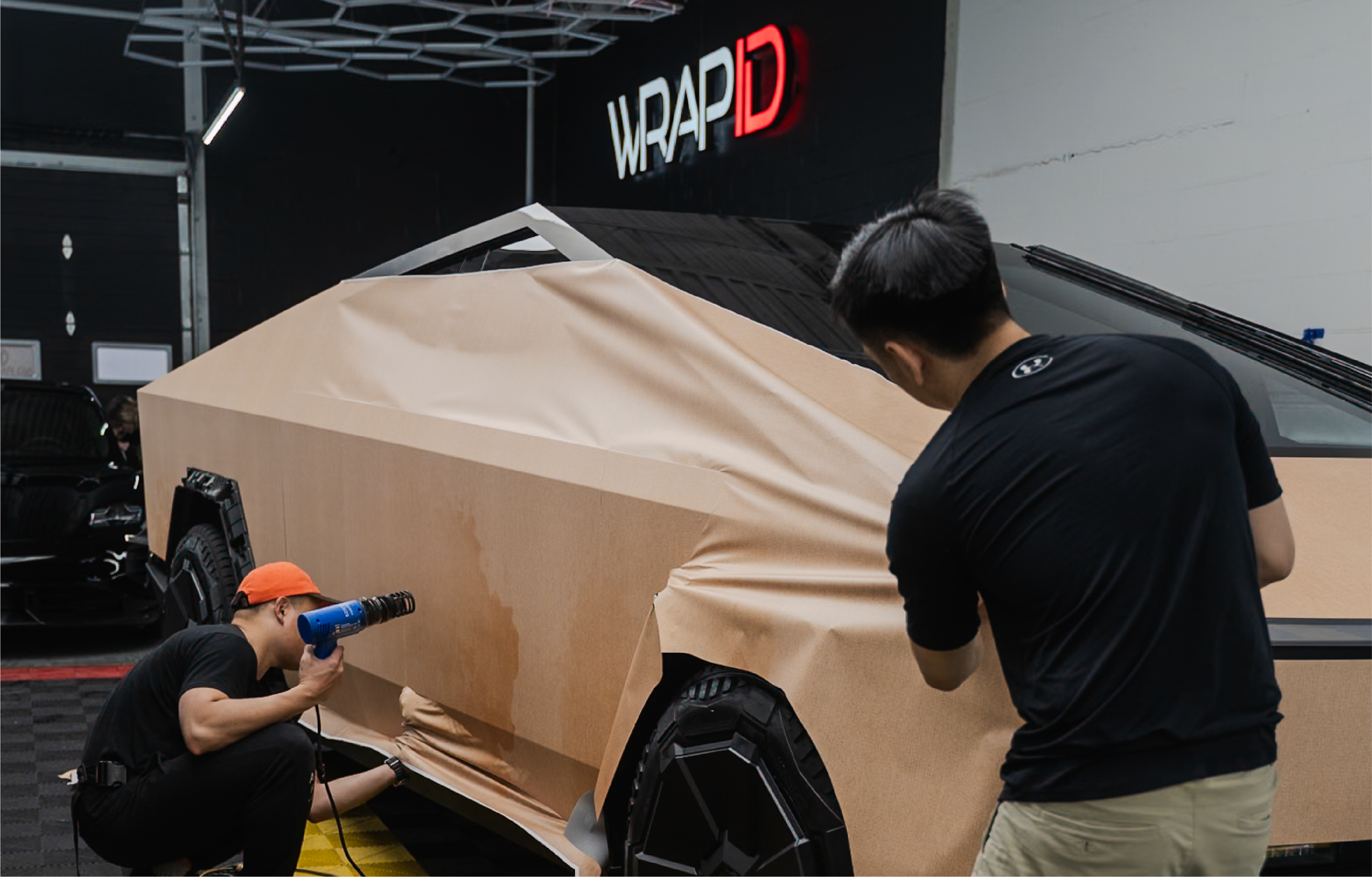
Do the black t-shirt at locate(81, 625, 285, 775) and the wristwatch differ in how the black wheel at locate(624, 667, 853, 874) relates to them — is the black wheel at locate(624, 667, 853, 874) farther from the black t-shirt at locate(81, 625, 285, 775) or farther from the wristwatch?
the black t-shirt at locate(81, 625, 285, 775)

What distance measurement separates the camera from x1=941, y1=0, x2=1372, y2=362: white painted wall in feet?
12.6

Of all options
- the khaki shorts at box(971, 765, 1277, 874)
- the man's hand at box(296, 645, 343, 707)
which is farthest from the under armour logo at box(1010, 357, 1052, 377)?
the man's hand at box(296, 645, 343, 707)

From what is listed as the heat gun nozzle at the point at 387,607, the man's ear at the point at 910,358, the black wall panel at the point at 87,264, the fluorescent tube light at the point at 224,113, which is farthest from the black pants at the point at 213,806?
the black wall panel at the point at 87,264

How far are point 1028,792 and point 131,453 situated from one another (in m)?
7.17

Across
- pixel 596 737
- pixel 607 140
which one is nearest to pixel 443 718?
pixel 596 737

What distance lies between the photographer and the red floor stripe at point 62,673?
5672mm

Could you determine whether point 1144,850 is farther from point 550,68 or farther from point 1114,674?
point 550,68

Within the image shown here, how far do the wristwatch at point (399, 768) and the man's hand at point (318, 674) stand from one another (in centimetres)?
26

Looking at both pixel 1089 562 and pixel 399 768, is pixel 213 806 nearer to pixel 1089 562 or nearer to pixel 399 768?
pixel 399 768

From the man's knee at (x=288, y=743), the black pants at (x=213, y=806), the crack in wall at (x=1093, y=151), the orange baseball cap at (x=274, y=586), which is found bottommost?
the black pants at (x=213, y=806)

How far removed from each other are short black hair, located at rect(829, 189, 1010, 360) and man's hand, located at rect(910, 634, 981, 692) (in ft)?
1.13

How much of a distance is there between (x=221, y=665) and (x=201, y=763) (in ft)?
0.76

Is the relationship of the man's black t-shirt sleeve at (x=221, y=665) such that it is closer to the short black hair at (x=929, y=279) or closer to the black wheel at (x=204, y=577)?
the black wheel at (x=204, y=577)

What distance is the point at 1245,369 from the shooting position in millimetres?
2461
